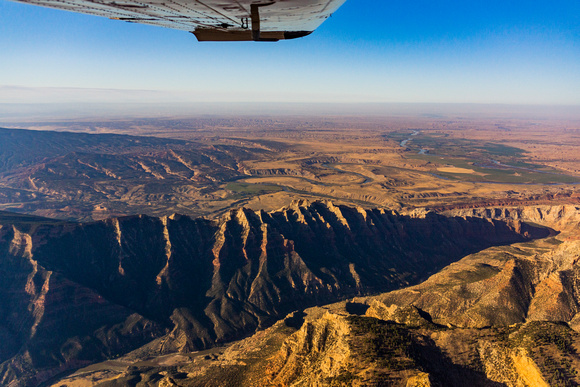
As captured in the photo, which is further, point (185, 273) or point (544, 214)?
point (544, 214)

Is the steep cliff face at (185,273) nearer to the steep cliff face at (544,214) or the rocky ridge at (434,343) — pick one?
the rocky ridge at (434,343)

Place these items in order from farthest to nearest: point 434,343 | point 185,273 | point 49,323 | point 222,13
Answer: point 185,273 < point 49,323 < point 434,343 < point 222,13

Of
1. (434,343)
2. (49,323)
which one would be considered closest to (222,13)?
(434,343)

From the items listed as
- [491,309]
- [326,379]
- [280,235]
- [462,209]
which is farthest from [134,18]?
[462,209]

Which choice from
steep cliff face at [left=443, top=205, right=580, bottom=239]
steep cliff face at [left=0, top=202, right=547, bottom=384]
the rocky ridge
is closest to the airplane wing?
the rocky ridge

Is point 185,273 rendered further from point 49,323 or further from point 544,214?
point 544,214

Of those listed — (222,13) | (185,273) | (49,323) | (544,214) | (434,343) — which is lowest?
(49,323)
